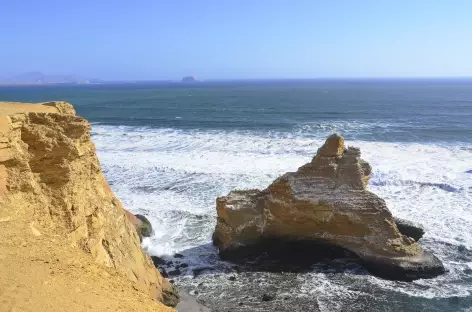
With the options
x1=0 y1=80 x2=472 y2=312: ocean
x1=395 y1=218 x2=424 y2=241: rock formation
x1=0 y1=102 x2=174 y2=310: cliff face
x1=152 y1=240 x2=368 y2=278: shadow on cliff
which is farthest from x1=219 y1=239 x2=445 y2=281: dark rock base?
x1=0 y1=102 x2=174 y2=310: cliff face

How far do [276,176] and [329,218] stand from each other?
41.6 feet

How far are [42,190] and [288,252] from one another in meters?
11.9

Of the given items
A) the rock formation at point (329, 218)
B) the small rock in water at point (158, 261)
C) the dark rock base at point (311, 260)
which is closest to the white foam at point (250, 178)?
the dark rock base at point (311, 260)

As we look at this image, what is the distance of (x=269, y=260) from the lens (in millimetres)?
20062

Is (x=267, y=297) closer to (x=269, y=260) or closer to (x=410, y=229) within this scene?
(x=269, y=260)

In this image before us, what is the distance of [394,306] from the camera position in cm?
1659

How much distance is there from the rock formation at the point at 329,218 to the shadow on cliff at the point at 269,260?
0.70 ft

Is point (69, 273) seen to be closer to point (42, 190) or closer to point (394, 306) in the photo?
point (42, 190)

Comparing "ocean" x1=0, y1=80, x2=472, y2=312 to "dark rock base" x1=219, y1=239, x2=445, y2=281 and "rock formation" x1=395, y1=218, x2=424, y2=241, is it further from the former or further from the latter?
"rock formation" x1=395, y1=218, x2=424, y2=241

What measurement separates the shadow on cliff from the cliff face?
18.0 ft

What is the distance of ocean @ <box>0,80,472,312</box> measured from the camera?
57.1 feet

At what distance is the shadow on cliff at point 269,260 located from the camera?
19266mm

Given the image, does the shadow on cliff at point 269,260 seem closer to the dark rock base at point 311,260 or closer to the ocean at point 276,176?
the dark rock base at point 311,260

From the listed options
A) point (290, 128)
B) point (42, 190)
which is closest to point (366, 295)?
point (42, 190)
